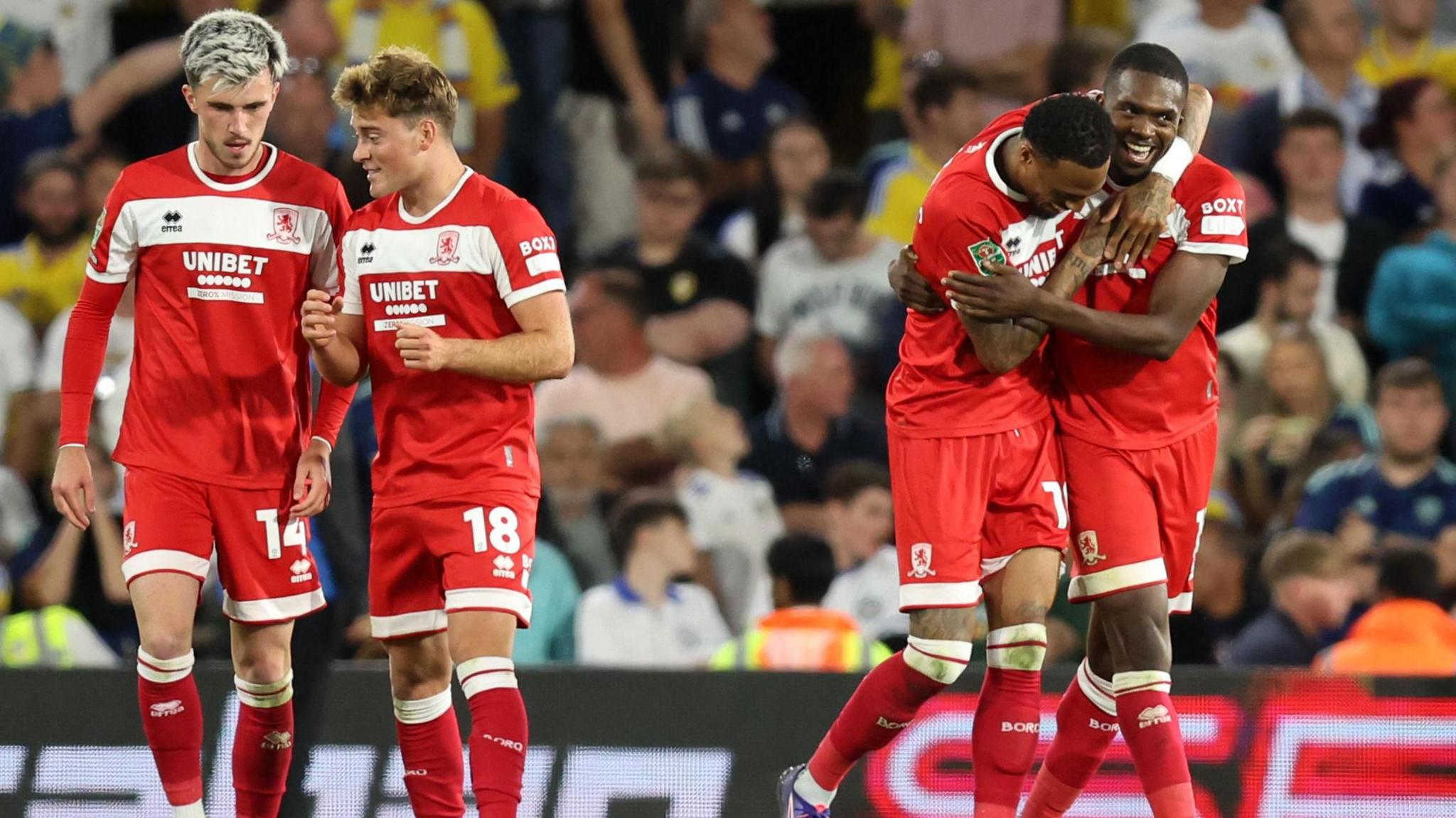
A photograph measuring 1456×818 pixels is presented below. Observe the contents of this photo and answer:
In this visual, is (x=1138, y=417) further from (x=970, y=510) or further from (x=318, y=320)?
(x=318, y=320)

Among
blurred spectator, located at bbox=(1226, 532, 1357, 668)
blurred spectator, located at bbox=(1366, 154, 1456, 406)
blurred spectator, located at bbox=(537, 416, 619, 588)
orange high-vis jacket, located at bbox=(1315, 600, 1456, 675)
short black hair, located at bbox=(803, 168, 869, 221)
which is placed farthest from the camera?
short black hair, located at bbox=(803, 168, 869, 221)

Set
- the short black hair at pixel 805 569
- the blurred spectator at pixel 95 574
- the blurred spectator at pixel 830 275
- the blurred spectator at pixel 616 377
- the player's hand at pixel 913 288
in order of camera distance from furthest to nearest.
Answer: the blurred spectator at pixel 830 275 → the blurred spectator at pixel 616 377 → the blurred spectator at pixel 95 574 → the short black hair at pixel 805 569 → the player's hand at pixel 913 288

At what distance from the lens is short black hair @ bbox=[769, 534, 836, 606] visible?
7.80 metres

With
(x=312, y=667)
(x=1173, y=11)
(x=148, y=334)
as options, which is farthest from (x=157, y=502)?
(x=1173, y=11)

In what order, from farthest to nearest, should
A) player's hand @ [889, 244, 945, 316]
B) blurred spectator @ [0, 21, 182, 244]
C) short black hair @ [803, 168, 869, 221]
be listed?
blurred spectator @ [0, 21, 182, 244]
short black hair @ [803, 168, 869, 221]
player's hand @ [889, 244, 945, 316]

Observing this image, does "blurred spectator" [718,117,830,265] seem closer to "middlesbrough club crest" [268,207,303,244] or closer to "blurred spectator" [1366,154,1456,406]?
"blurred spectator" [1366,154,1456,406]

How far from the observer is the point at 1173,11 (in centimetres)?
998

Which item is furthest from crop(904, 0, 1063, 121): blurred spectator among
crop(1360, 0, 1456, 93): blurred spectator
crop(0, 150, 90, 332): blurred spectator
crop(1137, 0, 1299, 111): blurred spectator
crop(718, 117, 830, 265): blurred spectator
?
crop(0, 150, 90, 332): blurred spectator

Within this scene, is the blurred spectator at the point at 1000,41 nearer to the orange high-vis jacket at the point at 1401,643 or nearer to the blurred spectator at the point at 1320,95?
the blurred spectator at the point at 1320,95

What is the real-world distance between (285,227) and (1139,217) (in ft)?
7.75

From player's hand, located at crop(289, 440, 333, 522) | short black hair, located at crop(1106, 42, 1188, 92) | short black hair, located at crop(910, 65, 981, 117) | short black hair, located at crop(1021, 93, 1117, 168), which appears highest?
short black hair, located at crop(910, 65, 981, 117)

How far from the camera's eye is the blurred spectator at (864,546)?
331 inches

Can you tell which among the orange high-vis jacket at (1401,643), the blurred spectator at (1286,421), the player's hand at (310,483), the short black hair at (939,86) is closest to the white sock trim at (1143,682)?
the orange high-vis jacket at (1401,643)

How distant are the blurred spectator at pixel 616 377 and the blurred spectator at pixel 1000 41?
2.00 m
